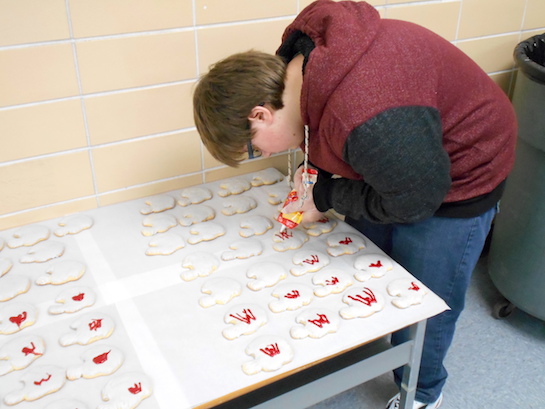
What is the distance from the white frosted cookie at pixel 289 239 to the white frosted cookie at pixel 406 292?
9.4 inches

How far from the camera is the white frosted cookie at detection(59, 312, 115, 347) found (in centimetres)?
106

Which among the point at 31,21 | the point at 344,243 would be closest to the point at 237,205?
the point at 344,243

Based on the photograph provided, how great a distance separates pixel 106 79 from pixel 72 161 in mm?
216

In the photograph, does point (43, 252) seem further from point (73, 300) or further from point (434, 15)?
point (434, 15)

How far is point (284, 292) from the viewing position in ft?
3.84

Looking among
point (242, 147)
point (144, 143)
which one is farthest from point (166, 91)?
point (242, 147)

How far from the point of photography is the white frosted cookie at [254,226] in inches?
53.5

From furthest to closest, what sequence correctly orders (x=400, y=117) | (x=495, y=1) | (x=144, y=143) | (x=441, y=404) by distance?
(x=495, y=1) < (x=441, y=404) < (x=144, y=143) < (x=400, y=117)

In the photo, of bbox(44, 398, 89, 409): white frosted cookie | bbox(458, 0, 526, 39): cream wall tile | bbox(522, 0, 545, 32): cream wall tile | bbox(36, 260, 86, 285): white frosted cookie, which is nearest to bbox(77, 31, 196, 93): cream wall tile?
bbox(36, 260, 86, 285): white frosted cookie

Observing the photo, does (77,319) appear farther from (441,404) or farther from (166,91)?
(441,404)

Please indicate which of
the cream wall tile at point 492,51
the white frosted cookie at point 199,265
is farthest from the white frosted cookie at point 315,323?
the cream wall tile at point 492,51

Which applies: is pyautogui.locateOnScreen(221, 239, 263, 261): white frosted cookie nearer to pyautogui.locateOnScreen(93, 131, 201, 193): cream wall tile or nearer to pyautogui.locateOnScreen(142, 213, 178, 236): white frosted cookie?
pyautogui.locateOnScreen(142, 213, 178, 236): white frosted cookie

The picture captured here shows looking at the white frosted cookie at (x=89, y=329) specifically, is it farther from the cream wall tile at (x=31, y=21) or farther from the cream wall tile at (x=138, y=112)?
the cream wall tile at (x=31, y=21)

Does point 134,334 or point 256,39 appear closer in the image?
point 134,334
